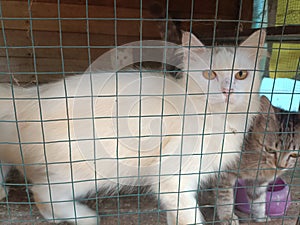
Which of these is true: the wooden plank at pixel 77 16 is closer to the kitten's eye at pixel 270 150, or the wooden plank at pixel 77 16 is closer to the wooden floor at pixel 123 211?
the wooden floor at pixel 123 211

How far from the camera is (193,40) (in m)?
1.19

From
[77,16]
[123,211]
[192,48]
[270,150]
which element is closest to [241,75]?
[192,48]

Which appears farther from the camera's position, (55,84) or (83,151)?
(55,84)

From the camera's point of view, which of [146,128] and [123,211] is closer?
[146,128]

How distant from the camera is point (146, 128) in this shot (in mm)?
1237

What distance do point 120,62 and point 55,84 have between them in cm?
56

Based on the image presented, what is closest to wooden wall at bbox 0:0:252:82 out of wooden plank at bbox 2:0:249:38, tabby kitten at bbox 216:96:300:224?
wooden plank at bbox 2:0:249:38

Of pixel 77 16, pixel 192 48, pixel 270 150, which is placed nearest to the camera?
pixel 192 48

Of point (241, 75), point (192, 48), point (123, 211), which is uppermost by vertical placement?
point (192, 48)

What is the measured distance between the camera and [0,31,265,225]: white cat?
1213 millimetres

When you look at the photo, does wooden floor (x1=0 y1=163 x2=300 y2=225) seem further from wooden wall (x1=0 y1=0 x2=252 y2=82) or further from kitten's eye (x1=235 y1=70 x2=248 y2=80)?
wooden wall (x1=0 y1=0 x2=252 y2=82)

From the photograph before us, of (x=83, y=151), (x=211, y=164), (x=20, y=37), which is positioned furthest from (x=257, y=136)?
(x=20, y=37)

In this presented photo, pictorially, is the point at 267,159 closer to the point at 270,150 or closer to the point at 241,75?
the point at 270,150

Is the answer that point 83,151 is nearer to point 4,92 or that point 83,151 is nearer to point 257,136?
point 4,92
